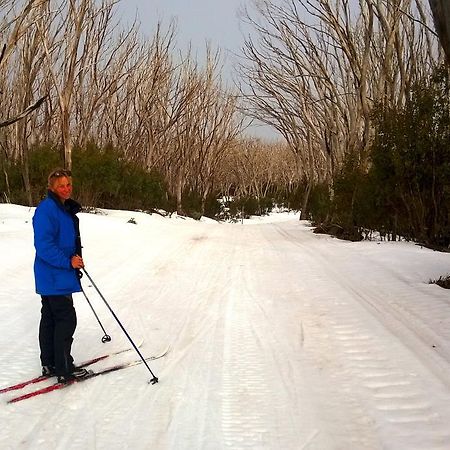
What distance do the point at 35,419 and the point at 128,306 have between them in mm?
2798

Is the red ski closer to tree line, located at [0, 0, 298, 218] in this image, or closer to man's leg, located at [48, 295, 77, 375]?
man's leg, located at [48, 295, 77, 375]

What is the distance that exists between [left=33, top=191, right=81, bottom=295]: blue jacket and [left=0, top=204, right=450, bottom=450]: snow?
2.50ft

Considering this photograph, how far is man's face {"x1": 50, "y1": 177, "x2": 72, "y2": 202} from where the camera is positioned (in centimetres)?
365

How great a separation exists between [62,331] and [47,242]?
0.70 meters

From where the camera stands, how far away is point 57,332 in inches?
142

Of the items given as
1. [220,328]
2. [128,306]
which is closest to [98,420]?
[220,328]

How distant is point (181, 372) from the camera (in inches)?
146

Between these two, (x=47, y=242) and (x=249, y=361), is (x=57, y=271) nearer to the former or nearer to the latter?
(x=47, y=242)

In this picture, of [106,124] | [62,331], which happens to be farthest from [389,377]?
[106,124]

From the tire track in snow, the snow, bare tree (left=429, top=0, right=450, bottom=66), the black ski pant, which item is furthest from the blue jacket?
bare tree (left=429, top=0, right=450, bottom=66)

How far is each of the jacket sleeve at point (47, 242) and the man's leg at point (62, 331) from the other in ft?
0.96

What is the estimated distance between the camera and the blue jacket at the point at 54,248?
3.50 metres

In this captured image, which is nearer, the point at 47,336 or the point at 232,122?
the point at 47,336

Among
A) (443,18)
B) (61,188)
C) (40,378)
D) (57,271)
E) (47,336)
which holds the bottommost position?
(40,378)
